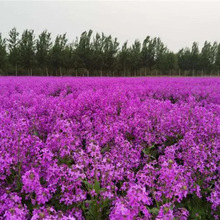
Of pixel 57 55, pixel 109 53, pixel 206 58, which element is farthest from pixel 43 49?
pixel 206 58

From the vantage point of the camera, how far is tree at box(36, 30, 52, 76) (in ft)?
154

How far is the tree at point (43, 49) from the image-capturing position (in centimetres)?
4684

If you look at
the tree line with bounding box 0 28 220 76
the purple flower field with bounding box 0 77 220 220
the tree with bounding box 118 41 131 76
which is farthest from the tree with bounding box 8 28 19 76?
the purple flower field with bounding box 0 77 220 220

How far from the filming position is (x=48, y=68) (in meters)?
50.7

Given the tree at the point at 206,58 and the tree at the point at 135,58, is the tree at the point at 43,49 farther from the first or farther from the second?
the tree at the point at 206,58

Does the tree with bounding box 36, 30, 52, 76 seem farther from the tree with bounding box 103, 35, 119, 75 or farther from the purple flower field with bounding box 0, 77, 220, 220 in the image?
the purple flower field with bounding box 0, 77, 220, 220

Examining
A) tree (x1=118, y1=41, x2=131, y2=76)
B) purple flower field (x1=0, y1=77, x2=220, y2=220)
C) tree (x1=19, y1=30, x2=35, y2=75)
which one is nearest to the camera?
purple flower field (x1=0, y1=77, x2=220, y2=220)

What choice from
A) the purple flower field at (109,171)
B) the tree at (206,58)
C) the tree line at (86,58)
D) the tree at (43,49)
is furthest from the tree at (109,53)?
the purple flower field at (109,171)

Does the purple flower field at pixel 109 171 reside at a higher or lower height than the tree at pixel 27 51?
lower

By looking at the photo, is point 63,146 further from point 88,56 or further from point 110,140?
point 88,56

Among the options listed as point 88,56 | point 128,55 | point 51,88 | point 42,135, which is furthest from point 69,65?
point 42,135

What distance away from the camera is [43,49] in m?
46.9

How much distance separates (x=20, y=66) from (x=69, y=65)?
10035 millimetres

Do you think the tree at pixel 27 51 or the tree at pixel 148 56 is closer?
the tree at pixel 27 51
